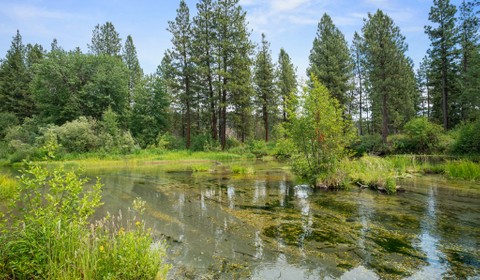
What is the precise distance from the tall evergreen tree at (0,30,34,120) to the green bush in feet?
194

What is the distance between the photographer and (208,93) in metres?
42.9

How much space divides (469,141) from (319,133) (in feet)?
64.1

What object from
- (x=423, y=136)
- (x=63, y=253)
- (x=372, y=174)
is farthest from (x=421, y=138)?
(x=63, y=253)

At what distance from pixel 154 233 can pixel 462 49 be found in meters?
44.3

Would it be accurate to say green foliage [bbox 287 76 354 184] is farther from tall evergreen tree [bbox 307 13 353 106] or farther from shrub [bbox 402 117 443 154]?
Result: tall evergreen tree [bbox 307 13 353 106]

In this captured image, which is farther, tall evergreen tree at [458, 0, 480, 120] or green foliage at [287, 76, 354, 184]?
tall evergreen tree at [458, 0, 480, 120]

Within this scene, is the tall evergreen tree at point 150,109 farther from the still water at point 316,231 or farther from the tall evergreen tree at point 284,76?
the still water at point 316,231

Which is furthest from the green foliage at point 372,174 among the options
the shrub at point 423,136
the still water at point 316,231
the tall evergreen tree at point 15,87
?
the tall evergreen tree at point 15,87

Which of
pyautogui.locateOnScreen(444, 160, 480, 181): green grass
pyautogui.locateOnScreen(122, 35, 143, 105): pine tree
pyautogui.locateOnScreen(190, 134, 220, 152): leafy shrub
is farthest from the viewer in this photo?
pyautogui.locateOnScreen(122, 35, 143, 105): pine tree

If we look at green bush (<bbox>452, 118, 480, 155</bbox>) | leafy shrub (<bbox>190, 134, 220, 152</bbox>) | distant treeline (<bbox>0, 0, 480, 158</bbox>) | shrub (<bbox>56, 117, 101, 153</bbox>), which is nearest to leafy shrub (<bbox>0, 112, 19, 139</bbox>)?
distant treeline (<bbox>0, 0, 480, 158</bbox>)

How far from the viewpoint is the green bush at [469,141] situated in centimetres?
2539

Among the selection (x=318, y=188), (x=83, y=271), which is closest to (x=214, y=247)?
(x=83, y=271)

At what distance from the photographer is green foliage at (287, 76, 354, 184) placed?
15148 mm

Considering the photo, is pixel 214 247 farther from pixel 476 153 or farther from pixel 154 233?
pixel 476 153
